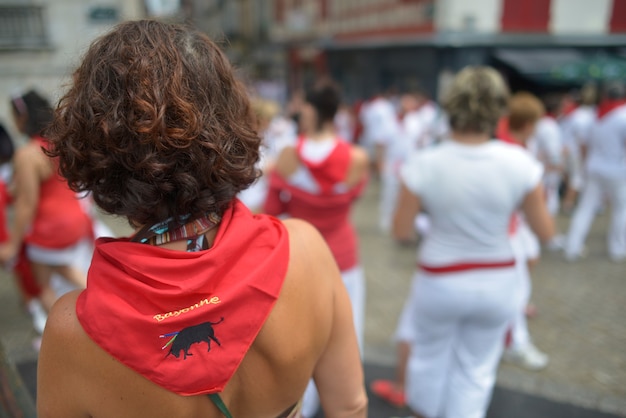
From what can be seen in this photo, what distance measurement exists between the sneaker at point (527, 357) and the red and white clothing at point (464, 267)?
1.25m

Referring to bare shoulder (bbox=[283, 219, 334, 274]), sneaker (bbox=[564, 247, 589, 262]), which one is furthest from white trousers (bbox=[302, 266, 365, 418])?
sneaker (bbox=[564, 247, 589, 262])

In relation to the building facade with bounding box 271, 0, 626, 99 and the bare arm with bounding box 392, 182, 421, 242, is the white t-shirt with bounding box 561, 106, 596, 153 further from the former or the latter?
the bare arm with bounding box 392, 182, 421, 242

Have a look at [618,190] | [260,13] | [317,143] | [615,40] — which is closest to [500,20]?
[615,40]

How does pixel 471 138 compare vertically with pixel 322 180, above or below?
above

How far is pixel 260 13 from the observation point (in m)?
27.0

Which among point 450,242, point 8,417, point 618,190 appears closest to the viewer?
point 8,417

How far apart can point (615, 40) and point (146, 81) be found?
1544 centimetres

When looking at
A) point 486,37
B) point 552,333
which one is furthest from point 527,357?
point 486,37

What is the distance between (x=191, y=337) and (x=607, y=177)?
5.93 metres

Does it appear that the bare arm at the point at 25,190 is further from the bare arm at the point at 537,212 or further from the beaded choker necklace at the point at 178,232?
the bare arm at the point at 537,212

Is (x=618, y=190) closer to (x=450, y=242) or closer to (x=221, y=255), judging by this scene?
(x=450, y=242)

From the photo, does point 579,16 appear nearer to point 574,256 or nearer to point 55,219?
point 574,256

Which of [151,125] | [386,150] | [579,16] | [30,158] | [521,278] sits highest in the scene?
[579,16]

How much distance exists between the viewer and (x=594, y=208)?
582 cm
